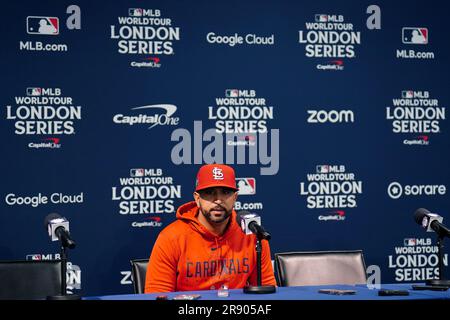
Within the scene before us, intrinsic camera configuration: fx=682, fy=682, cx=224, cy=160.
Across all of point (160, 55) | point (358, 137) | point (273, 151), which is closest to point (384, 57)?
point (358, 137)

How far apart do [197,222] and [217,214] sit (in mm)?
144

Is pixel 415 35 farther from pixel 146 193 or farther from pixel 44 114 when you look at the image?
pixel 44 114

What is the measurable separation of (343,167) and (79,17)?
91.3 inches

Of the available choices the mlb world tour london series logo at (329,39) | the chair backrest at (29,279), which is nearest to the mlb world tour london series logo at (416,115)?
the mlb world tour london series logo at (329,39)

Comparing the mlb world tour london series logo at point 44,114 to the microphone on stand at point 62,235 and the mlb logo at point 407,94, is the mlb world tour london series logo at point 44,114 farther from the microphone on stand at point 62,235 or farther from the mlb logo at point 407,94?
the mlb logo at point 407,94

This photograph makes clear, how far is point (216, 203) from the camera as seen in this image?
3.94m

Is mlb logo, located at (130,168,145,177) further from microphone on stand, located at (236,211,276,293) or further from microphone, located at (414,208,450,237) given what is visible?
microphone, located at (414,208,450,237)

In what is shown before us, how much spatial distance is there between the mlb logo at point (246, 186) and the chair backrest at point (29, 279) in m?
1.68

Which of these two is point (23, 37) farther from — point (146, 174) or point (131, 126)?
point (146, 174)

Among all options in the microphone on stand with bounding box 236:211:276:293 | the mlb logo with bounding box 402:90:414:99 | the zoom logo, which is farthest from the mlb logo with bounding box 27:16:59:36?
the zoom logo

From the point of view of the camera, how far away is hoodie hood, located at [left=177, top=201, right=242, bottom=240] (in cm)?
396
